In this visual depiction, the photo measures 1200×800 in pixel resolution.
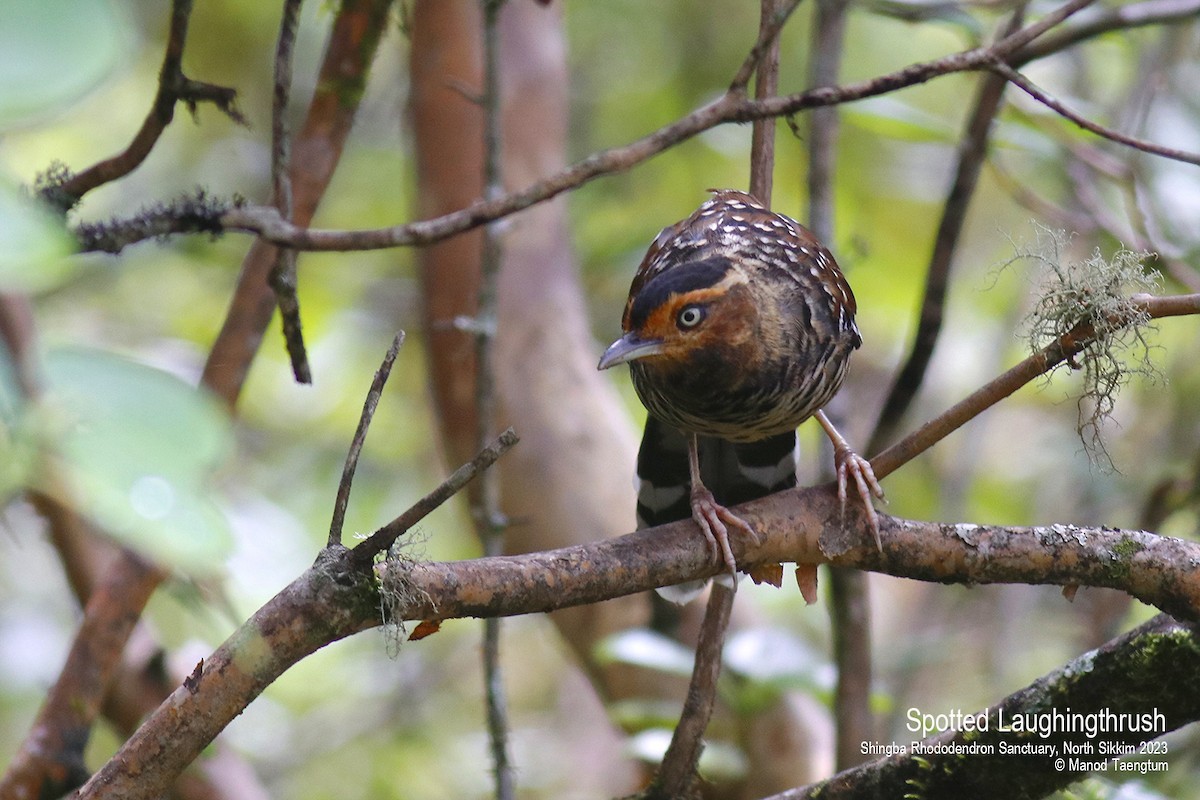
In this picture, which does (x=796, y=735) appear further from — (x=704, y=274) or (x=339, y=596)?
(x=339, y=596)

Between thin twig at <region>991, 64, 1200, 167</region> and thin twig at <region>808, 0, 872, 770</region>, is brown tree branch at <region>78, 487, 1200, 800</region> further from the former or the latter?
thin twig at <region>808, 0, 872, 770</region>

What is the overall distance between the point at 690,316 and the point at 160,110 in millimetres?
1220

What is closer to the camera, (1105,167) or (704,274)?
(704,274)

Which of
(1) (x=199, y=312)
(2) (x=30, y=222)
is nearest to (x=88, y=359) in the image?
(2) (x=30, y=222)

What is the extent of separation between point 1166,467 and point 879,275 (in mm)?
2140

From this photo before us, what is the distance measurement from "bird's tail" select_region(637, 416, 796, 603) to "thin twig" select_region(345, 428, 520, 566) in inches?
61.5

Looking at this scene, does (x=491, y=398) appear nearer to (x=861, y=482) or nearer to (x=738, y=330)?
(x=738, y=330)

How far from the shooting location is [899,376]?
3502 mm

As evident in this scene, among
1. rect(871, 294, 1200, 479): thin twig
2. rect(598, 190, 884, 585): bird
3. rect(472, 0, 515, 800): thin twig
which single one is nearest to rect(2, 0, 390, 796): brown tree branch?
rect(472, 0, 515, 800): thin twig

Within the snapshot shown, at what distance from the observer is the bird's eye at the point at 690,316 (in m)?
2.65

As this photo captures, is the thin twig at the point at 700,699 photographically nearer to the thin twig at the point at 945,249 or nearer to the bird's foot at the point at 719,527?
the bird's foot at the point at 719,527

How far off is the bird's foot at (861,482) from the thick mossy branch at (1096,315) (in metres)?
0.41

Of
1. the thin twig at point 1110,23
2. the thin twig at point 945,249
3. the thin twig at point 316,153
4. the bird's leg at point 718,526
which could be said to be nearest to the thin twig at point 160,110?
the thin twig at point 316,153

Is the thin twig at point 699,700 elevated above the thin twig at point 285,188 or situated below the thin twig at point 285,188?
below
